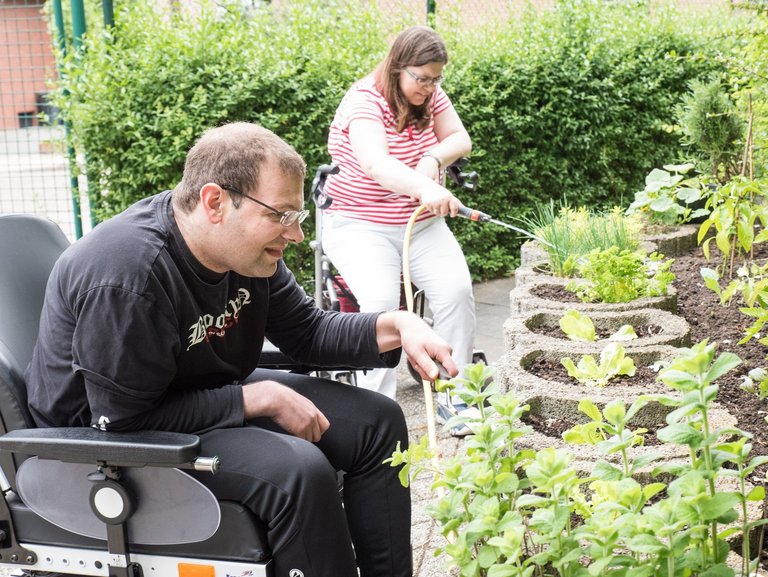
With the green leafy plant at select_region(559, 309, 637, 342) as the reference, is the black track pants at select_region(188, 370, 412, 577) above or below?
below

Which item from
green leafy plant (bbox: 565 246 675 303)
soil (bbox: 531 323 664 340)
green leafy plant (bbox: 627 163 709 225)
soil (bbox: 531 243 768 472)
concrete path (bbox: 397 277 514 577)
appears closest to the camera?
soil (bbox: 531 243 768 472)

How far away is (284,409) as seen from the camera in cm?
232

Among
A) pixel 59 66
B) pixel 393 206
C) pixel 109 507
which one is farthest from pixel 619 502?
pixel 59 66

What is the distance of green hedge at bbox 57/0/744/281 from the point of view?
18.5 feet

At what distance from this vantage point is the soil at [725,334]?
2.71 metres

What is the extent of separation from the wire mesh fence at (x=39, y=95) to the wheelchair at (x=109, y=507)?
13.2ft

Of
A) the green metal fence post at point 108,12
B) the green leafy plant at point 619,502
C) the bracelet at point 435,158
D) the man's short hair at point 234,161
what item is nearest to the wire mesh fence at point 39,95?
the green metal fence post at point 108,12

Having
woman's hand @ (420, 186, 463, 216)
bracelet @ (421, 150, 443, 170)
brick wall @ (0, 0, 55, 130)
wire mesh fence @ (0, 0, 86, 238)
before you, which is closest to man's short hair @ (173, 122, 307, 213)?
woman's hand @ (420, 186, 463, 216)

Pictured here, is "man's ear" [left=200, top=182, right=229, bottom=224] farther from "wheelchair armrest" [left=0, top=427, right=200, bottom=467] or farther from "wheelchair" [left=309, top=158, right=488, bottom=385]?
"wheelchair" [left=309, top=158, right=488, bottom=385]

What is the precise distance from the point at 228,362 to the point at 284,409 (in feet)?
0.76

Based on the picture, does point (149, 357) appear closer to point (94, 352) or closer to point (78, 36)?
point (94, 352)

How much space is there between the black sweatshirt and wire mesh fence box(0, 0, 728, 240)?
3.95 m

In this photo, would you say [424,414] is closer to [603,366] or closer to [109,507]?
[603,366]

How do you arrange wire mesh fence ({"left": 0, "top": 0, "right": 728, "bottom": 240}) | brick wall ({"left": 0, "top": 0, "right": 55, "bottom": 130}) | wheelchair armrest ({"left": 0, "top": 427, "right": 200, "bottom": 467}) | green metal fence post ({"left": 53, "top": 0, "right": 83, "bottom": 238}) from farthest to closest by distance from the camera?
brick wall ({"left": 0, "top": 0, "right": 55, "bottom": 130}), wire mesh fence ({"left": 0, "top": 0, "right": 728, "bottom": 240}), green metal fence post ({"left": 53, "top": 0, "right": 83, "bottom": 238}), wheelchair armrest ({"left": 0, "top": 427, "right": 200, "bottom": 467})
